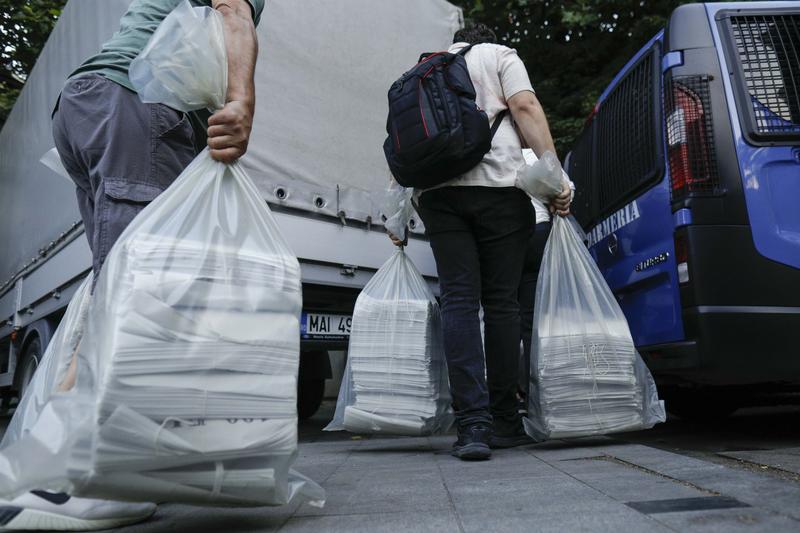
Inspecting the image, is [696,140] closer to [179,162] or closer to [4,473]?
[179,162]

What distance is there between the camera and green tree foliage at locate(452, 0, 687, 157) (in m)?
7.66

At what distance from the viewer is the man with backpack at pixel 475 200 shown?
8.35ft

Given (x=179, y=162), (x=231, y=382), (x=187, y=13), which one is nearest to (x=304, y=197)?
(x=179, y=162)

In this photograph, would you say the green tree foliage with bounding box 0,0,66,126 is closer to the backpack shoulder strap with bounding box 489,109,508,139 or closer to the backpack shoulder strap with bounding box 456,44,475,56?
the backpack shoulder strap with bounding box 456,44,475,56

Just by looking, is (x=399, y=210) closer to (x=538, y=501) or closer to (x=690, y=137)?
(x=690, y=137)

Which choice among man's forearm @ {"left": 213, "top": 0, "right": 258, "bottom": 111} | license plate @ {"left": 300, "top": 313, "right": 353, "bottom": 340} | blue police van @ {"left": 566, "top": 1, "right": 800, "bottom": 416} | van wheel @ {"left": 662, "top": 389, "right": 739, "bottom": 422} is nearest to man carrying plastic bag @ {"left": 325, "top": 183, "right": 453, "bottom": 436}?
license plate @ {"left": 300, "top": 313, "right": 353, "bottom": 340}

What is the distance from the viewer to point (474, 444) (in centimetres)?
243

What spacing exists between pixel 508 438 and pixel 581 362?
44cm

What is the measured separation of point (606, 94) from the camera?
3.78m

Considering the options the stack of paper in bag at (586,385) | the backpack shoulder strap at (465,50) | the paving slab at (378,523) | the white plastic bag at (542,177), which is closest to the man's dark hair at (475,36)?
the backpack shoulder strap at (465,50)

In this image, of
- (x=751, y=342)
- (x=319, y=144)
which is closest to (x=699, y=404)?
(x=751, y=342)

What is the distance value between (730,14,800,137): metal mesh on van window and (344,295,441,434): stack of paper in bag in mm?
1551

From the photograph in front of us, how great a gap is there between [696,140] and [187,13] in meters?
1.97

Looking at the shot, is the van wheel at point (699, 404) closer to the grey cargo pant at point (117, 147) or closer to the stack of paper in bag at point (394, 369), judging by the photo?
the stack of paper in bag at point (394, 369)
